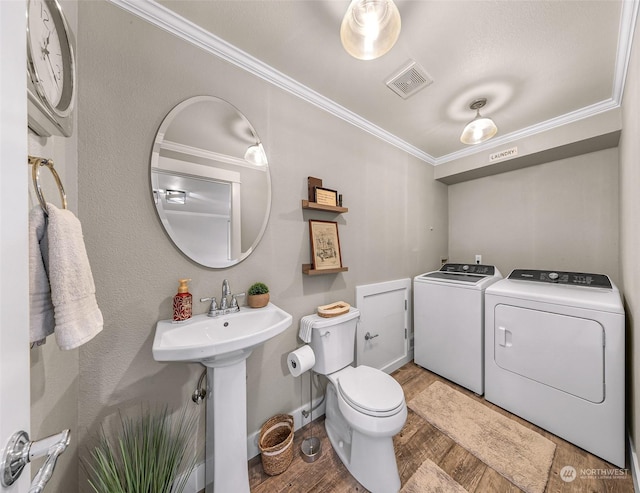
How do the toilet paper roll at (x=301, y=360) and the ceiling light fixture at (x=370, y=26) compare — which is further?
the toilet paper roll at (x=301, y=360)

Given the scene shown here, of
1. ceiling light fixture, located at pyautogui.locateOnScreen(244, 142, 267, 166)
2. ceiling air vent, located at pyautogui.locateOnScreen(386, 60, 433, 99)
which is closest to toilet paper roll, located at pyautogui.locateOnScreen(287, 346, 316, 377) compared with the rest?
ceiling light fixture, located at pyautogui.locateOnScreen(244, 142, 267, 166)

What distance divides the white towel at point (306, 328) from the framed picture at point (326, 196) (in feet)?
2.73

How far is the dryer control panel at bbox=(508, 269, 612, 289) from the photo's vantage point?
1.68m

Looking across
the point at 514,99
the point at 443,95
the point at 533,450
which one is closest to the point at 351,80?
the point at 443,95

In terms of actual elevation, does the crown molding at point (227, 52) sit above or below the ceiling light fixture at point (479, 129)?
above

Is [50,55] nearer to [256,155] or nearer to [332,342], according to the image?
[256,155]

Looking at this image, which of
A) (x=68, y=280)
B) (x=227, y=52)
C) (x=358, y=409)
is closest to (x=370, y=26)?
(x=227, y=52)

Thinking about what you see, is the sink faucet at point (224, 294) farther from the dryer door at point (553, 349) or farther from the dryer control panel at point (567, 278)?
the dryer control panel at point (567, 278)

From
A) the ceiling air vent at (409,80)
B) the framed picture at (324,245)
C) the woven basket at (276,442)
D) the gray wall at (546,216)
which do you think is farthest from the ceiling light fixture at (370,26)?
the gray wall at (546,216)

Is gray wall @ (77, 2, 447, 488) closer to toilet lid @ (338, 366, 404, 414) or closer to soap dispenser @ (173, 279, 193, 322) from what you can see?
soap dispenser @ (173, 279, 193, 322)

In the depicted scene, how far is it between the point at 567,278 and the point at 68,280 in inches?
115

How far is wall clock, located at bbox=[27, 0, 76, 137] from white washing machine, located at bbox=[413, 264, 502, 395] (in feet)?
8.54

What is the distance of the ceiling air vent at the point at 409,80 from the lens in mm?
1460

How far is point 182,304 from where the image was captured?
1.10 meters
